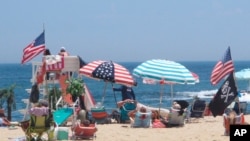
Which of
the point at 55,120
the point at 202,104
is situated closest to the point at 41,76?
the point at 55,120

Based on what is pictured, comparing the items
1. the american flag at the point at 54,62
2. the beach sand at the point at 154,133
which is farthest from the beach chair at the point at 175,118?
the american flag at the point at 54,62

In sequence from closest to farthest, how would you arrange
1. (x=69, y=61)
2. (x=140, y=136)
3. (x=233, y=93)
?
(x=140, y=136)
(x=233, y=93)
(x=69, y=61)

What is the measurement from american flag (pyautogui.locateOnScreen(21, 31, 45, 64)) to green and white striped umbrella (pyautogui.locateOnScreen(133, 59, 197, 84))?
290cm

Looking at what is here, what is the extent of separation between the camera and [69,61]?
1777cm

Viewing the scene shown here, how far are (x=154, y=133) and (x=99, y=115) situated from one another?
2.60 m

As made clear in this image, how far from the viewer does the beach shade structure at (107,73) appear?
1638 centimetres

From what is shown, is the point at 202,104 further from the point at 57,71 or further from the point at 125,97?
the point at 57,71

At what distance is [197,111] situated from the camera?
18.0m

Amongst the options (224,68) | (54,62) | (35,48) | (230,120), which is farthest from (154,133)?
(35,48)

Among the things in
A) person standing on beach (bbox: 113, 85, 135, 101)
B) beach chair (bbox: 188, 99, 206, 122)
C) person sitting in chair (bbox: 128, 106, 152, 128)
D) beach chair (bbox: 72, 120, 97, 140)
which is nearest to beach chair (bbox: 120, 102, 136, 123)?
A: person sitting in chair (bbox: 128, 106, 152, 128)

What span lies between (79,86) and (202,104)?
4470 mm

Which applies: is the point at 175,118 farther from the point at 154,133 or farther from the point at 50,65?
the point at 50,65

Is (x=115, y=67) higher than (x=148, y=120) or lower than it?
higher

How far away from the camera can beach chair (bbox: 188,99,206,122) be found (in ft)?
58.8
